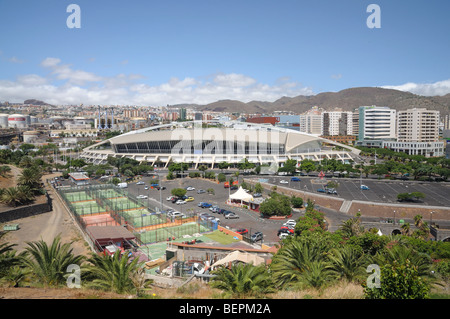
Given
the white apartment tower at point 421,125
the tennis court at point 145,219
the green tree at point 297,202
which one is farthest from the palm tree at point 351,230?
the white apartment tower at point 421,125

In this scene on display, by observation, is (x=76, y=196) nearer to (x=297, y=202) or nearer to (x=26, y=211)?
(x=26, y=211)

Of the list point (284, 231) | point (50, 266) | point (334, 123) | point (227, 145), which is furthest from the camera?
point (334, 123)

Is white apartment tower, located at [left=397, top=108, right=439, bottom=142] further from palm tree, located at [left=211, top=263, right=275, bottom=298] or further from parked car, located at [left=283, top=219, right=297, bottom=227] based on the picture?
palm tree, located at [left=211, top=263, right=275, bottom=298]

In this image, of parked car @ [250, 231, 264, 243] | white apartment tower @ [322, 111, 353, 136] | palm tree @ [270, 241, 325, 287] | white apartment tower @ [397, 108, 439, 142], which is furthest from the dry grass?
white apartment tower @ [322, 111, 353, 136]

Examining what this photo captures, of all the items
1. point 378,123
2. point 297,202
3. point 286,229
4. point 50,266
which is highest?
point 378,123

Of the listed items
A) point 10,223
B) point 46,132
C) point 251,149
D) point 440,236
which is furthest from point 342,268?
point 46,132

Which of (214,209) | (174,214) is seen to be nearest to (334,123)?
(214,209)
